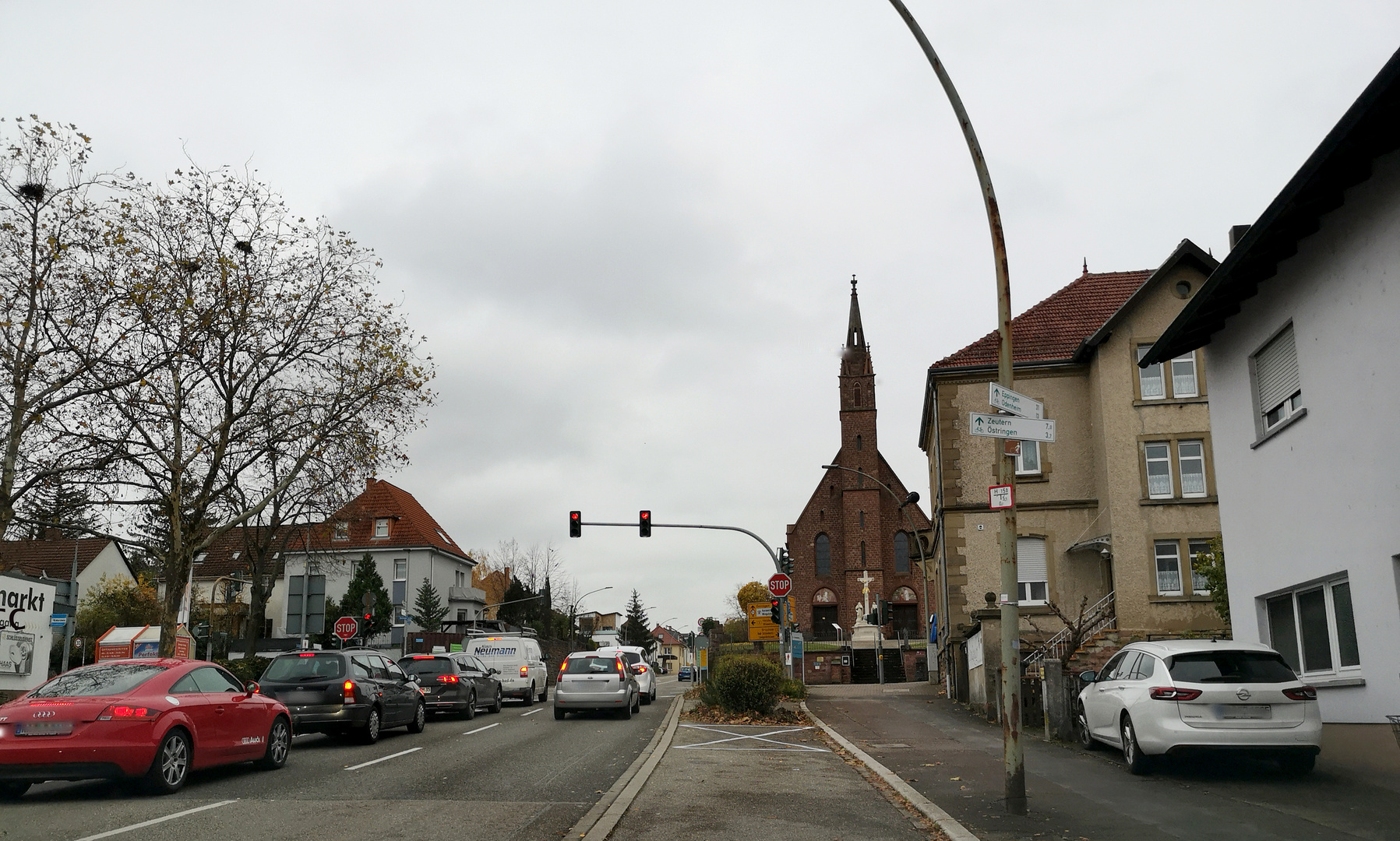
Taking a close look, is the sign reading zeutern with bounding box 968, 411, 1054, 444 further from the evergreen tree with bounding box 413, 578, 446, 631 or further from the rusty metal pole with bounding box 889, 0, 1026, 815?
the evergreen tree with bounding box 413, 578, 446, 631

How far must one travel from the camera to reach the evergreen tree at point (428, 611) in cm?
6231

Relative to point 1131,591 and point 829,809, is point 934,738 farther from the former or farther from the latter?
point 1131,591

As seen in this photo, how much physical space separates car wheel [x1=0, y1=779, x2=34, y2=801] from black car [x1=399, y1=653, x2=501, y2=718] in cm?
1130

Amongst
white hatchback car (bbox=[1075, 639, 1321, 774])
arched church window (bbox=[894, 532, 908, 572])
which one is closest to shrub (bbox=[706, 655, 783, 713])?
white hatchback car (bbox=[1075, 639, 1321, 774])

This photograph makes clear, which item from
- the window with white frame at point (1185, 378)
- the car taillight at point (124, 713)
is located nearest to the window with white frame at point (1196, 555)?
the window with white frame at point (1185, 378)

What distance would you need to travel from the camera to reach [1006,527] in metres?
9.73

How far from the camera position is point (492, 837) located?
26.9ft

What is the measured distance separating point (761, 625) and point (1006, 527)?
23557 millimetres

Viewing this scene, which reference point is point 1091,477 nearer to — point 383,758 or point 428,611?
point 383,758

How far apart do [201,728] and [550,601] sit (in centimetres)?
7680

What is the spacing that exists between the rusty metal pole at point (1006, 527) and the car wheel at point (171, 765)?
7.90 meters

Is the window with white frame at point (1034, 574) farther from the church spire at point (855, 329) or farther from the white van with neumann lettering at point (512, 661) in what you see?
the church spire at point (855, 329)

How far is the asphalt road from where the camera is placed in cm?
848

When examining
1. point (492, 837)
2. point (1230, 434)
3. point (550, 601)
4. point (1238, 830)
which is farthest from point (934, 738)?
point (550, 601)
